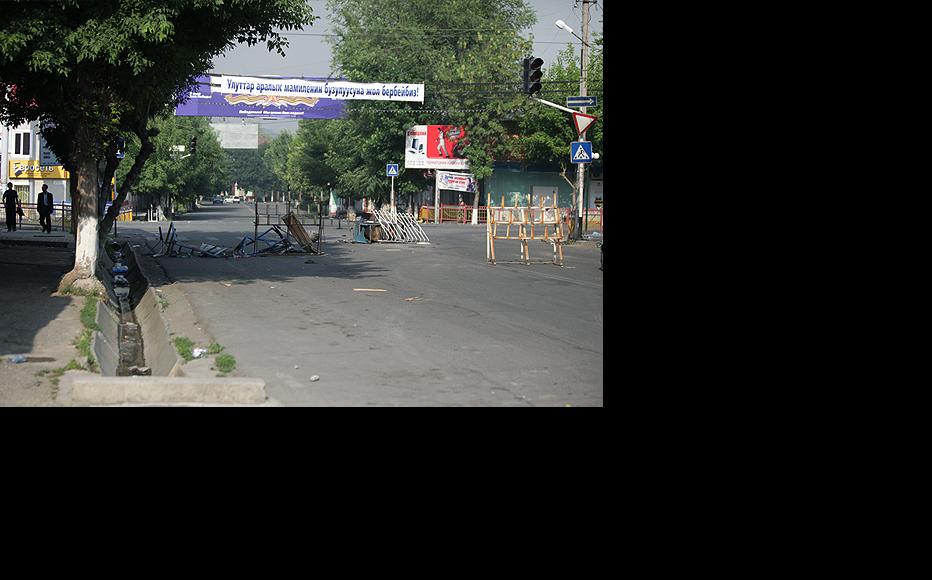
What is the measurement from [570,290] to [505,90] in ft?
130

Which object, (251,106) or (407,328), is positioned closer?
(407,328)

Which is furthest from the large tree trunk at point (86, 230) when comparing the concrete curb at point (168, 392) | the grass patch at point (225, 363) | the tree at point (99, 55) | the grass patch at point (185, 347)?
the concrete curb at point (168, 392)

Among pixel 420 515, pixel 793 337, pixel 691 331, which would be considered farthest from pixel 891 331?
pixel 420 515

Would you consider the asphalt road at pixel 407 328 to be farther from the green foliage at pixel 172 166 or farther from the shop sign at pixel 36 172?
the shop sign at pixel 36 172

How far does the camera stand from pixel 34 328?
Result: 1246 centimetres

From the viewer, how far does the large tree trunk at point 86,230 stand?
53.8 ft

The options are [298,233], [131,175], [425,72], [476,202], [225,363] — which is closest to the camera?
[225,363]

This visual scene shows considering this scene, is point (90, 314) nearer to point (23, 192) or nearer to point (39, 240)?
point (39, 240)

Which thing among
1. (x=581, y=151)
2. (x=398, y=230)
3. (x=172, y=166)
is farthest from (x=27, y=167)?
(x=581, y=151)

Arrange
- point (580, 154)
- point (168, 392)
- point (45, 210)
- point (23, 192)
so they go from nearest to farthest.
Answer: point (168, 392)
point (580, 154)
point (45, 210)
point (23, 192)

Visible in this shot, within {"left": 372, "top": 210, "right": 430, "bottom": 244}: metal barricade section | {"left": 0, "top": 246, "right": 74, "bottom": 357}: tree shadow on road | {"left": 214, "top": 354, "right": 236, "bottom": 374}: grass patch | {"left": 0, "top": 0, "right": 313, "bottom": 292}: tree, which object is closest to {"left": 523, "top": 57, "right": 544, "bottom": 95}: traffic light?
{"left": 372, "top": 210, "right": 430, "bottom": 244}: metal barricade section

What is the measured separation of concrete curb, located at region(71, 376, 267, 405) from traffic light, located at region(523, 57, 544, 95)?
19403 millimetres

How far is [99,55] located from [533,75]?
1342 cm

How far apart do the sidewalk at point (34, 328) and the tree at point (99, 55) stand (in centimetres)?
113
